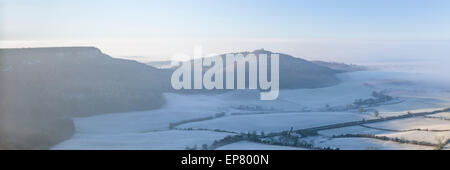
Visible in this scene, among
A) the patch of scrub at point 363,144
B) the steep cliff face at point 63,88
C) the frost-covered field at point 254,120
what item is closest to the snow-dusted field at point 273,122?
the frost-covered field at point 254,120

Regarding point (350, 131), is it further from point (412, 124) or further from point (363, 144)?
point (363, 144)

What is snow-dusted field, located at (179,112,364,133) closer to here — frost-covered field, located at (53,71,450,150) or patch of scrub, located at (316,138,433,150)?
frost-covered field, located at (53,71,450,150)

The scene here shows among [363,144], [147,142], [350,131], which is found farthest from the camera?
[350,131]

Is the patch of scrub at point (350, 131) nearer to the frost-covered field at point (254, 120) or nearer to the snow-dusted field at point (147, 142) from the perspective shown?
the frost-covered field at point (254, 120)

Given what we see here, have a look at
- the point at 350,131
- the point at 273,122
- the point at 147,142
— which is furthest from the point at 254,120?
the point at 147,142
